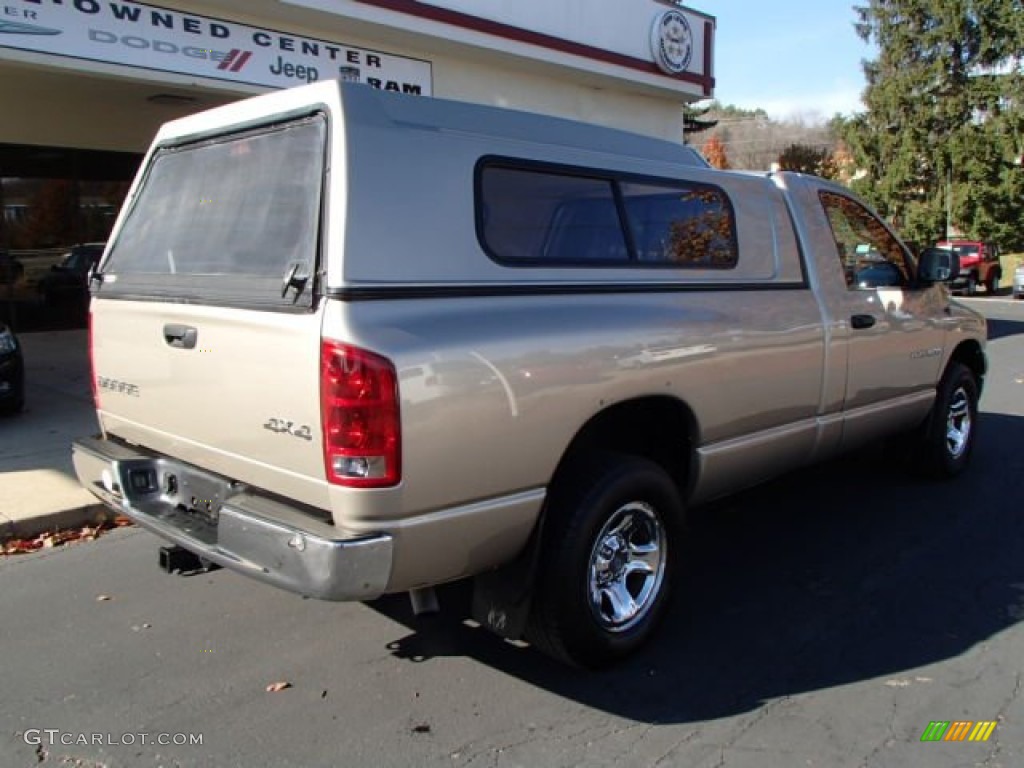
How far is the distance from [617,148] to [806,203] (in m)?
1.39

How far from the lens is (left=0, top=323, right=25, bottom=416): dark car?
7348 mm

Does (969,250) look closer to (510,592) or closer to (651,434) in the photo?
(651,434)

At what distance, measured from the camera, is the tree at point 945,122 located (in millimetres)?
32875

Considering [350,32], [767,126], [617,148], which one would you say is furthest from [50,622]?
[767,126]

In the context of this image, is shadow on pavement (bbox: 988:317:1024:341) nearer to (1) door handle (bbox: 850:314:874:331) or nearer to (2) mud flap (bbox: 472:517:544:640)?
(1) door handle (bbox: 850:314:874:331)

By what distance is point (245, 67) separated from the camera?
9492 millimetres

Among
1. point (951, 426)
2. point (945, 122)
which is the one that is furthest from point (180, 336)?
point (945, 122)

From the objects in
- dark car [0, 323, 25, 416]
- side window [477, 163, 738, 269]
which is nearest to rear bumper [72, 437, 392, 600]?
side window [477, 163, 738, 269]

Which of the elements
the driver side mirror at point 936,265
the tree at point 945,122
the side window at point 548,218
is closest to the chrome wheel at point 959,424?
the driver side mirror at point 936,265

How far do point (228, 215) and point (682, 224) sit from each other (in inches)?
78.3

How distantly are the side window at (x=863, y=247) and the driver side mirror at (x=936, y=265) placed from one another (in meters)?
0.10

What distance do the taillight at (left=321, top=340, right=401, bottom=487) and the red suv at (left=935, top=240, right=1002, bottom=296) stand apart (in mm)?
26029

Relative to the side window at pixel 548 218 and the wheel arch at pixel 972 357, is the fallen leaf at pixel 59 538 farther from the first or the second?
the wheel arch at pixel 972 357

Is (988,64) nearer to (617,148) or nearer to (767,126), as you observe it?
(767,126)
